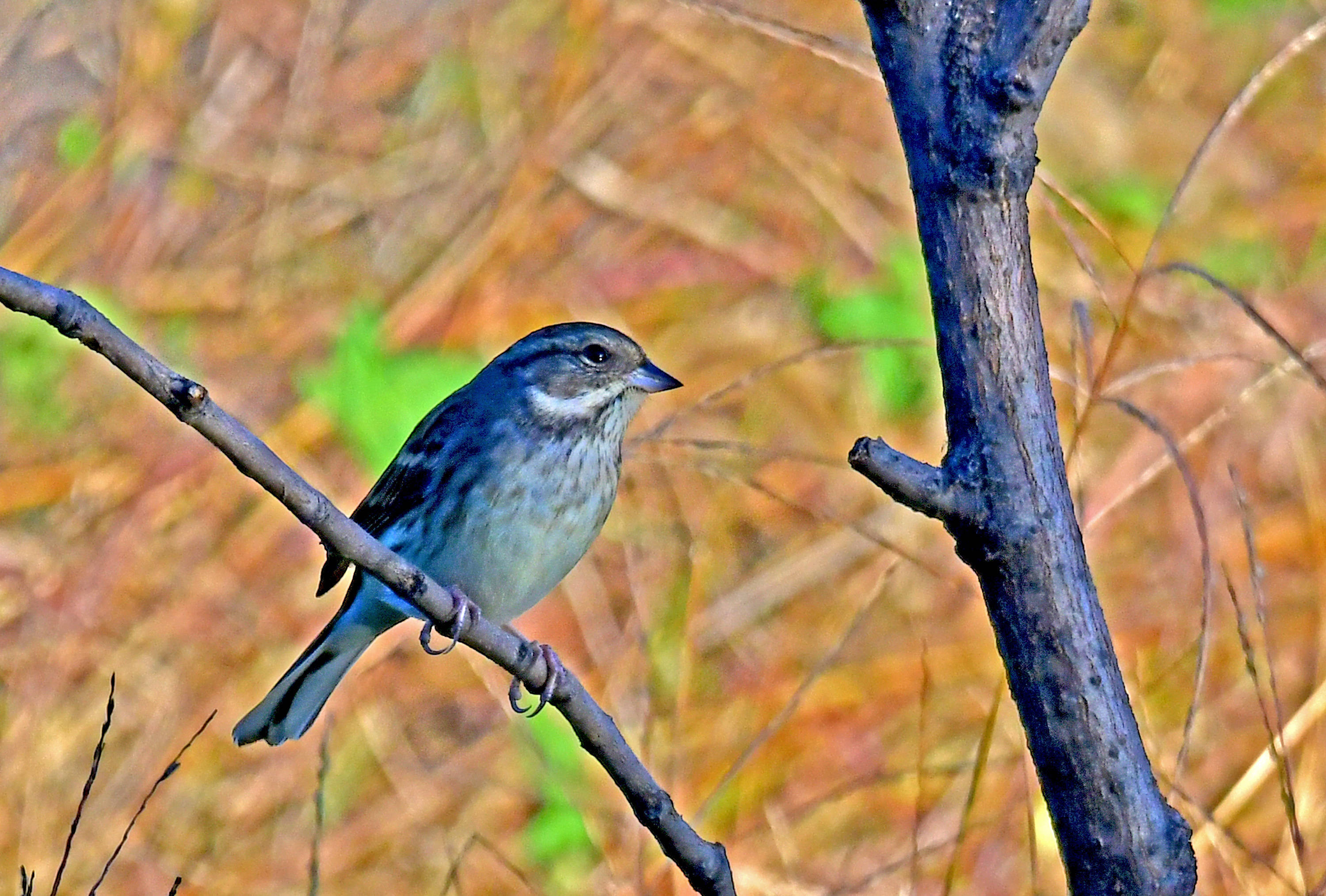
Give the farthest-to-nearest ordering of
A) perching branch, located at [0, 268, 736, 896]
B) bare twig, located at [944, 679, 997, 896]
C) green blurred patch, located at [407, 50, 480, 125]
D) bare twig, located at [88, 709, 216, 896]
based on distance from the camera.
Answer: green blurred patch, located at [407, 50, 480, 125], bare twig, located at [944, 679, 997, 896], bare twig, located at [88, 709, 216, 896], perching branch, located at [0, 268, 736, 896]

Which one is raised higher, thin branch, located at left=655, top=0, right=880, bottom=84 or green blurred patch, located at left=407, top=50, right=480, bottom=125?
thin branch, located at left=655, top=0, right=880, bottom=84

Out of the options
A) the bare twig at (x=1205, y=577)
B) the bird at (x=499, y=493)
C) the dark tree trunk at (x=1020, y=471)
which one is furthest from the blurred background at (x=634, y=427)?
the dark tree trunk at (x=1020, y=471)

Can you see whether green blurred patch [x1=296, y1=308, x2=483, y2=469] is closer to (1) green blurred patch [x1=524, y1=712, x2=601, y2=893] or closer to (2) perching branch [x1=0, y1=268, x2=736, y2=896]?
(1) green blurred patch [x1=524, y1=712, x2=601, y2=893]

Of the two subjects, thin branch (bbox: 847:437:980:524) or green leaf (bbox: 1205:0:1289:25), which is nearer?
thin branch (bbox: 847:437:980:524)

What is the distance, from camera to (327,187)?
7016 mm

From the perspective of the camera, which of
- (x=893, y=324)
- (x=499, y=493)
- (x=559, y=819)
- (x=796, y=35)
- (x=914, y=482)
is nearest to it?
(x=914, y=482)

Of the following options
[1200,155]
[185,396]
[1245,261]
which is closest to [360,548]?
[185,396]

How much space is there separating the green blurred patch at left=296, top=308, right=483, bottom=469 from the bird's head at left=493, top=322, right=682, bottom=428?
7.06ft

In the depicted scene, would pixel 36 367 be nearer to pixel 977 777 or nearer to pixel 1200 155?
pixel 977 777

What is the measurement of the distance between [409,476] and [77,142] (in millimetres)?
3820

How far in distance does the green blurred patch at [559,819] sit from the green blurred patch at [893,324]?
1.99 m

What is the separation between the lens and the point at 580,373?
3.57m

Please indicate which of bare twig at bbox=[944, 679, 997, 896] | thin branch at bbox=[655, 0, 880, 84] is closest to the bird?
thin branch at bbox=[655, 0, 880, 84]

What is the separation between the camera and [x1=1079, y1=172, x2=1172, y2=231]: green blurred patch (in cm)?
712
